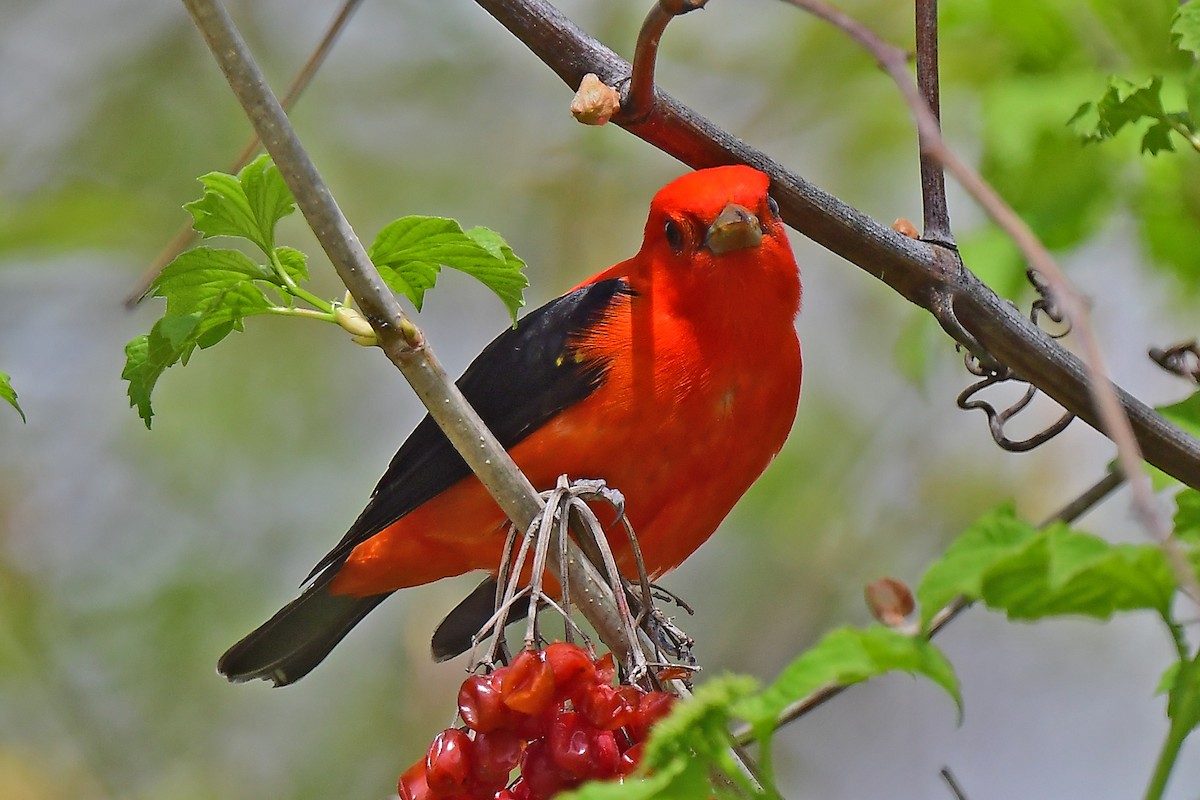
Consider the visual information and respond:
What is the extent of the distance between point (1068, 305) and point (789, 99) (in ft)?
14.6

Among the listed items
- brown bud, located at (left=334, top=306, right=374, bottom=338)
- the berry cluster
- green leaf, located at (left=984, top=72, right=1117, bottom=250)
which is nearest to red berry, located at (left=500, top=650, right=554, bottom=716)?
the berry cluster

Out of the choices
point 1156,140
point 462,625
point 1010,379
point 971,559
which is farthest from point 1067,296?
point 462,625

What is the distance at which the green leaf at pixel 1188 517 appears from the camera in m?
1.59

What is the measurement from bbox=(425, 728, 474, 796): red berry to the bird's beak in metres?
1.44

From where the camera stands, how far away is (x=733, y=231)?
2850 millimetres

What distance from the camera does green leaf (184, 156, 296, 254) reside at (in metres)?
1.98

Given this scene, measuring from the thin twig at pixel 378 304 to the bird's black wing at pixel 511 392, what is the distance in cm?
112

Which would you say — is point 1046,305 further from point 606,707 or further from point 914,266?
point 606,707

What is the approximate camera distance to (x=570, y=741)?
1670 mm

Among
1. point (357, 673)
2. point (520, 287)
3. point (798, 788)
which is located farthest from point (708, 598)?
point (520, 287)

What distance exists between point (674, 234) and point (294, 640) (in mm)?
1576

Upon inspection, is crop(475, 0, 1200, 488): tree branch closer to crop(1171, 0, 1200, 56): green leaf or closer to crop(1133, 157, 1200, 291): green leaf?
crop(1171, 0, 1200, 56): green leaf

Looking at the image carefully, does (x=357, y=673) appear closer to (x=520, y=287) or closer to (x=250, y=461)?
(x=250, y=461)

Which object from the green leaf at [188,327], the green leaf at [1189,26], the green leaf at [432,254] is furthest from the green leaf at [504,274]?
the green leaf at [1189,26]
